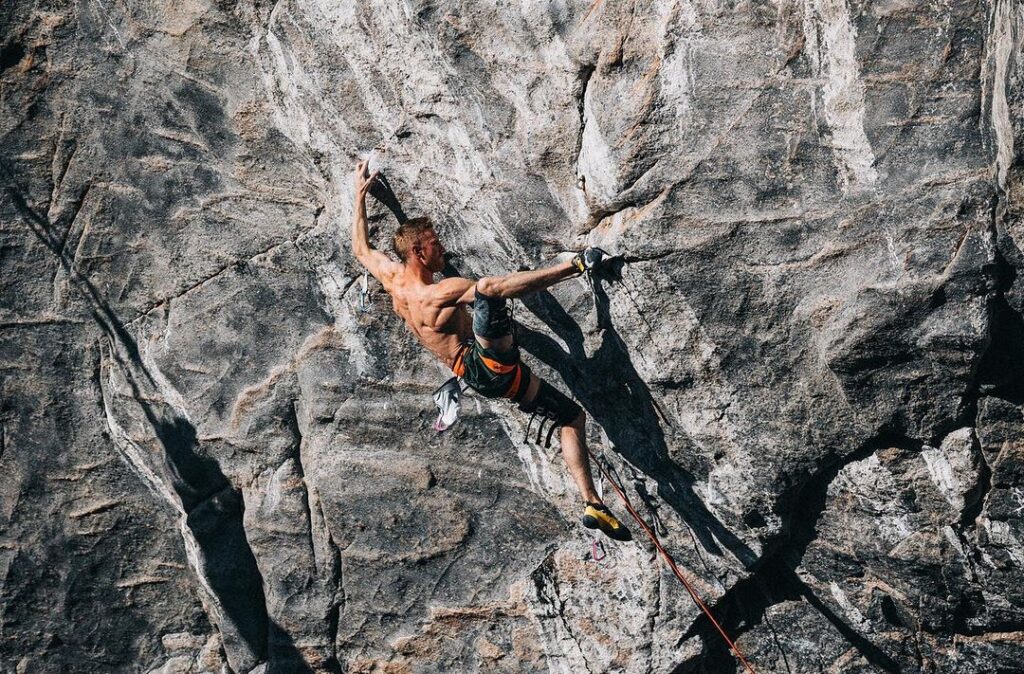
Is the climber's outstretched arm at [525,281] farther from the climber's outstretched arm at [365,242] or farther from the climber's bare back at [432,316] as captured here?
the climber's outstretched arm at [365,242]

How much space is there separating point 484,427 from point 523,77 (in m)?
1.91

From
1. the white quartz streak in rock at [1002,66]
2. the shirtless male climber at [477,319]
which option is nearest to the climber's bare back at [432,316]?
the shirtless male climber at [477,319]

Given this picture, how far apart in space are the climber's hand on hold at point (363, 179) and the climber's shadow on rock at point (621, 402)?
3.28 feet

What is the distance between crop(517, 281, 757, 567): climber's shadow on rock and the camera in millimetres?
5062

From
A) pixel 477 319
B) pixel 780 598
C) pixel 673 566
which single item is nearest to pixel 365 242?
pixel 477 319

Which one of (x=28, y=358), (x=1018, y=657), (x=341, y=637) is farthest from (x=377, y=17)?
(x=1018, y=657)

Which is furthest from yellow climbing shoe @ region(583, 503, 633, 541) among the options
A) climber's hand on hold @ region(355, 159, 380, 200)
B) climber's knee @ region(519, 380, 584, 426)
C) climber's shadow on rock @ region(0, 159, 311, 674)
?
climber's shadow on rock @ region(0, 159, 311, 674)

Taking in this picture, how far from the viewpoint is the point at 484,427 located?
18.1 ft

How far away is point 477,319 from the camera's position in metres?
4.62

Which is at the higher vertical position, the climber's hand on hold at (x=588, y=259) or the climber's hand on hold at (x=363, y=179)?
the climber's hand on hold at (x=363, y=179)

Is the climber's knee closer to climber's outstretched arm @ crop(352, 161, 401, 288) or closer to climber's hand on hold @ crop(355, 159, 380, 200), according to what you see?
climber's outstretched arm @ crop(352, 161, 401, 288)

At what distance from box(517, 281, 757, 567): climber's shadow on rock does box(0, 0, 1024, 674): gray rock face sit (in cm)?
2

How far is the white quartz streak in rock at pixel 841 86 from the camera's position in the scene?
14.1ft

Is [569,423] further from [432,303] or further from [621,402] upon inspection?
[432,303]
